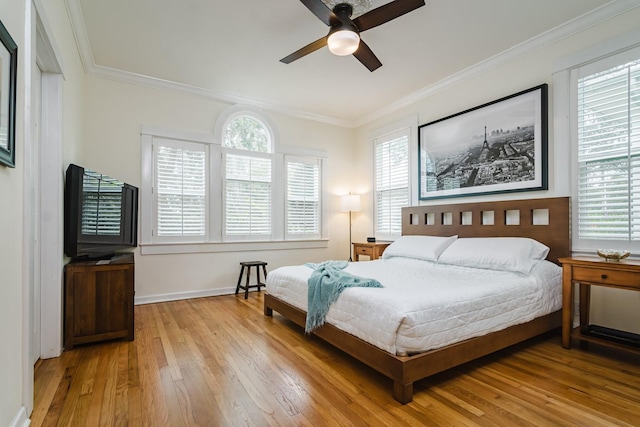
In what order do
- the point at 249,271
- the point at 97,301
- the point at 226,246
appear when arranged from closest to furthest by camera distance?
the point at 97,301
the point at 249,271
the point at 226,246

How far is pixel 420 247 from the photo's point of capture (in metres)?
3.82

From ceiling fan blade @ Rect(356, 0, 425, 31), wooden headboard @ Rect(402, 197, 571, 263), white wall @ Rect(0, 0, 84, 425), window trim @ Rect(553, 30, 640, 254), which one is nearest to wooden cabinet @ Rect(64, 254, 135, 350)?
white wall @ Rect(0, 0, 84, 425)

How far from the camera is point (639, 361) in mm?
2395

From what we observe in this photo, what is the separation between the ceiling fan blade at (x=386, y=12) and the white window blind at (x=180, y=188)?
9.27 ft

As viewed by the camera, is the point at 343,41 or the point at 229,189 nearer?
the point at 343,41

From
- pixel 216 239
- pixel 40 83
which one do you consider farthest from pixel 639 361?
pixel 40 83

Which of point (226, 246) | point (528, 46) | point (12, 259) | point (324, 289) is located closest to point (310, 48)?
point (324, 289)

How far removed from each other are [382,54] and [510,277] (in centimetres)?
260

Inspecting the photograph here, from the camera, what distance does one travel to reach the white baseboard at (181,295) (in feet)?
13.3

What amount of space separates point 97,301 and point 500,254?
11.8 feet

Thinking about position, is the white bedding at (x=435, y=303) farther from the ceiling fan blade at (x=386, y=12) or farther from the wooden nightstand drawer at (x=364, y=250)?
the ceiling fan blade at (x=386, y=12)

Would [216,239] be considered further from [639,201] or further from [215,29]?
[639,201]

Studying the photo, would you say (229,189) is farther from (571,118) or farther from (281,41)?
(571,118)

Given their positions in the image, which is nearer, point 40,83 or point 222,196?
point 40,83
